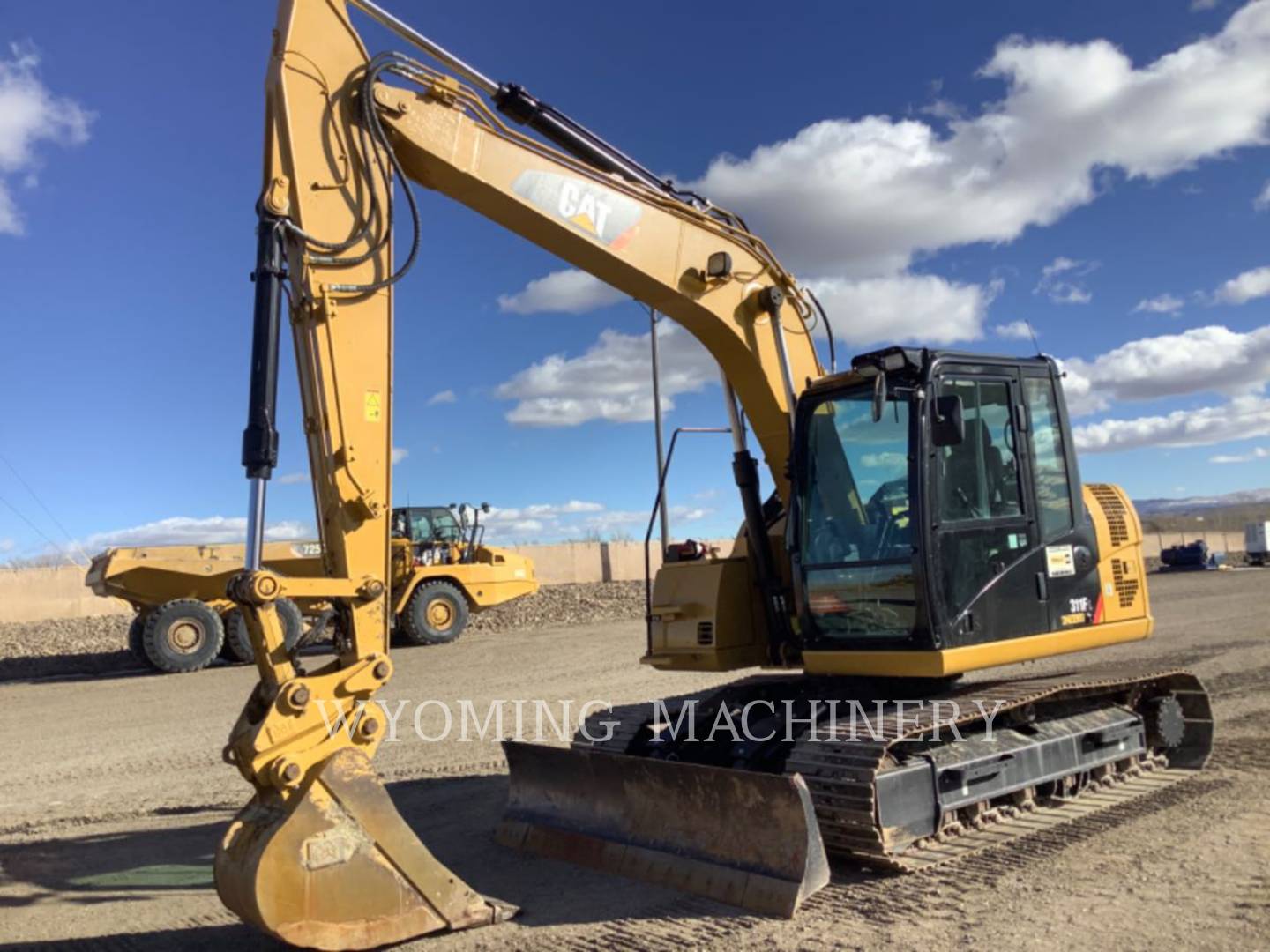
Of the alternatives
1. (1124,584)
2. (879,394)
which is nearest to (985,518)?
(879,394)

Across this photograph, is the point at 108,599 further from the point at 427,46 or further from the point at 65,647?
the point at 427,46

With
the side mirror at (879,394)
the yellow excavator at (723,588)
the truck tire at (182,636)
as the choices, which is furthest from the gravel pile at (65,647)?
the side mirror at (879,394)

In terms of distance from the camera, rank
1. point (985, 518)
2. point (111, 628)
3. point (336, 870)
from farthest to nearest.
→ point (111, 628)
point (985, 518)
point (336, 870)

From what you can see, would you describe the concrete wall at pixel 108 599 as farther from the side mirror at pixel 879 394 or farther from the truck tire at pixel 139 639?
the side mirror at pixel 879 394

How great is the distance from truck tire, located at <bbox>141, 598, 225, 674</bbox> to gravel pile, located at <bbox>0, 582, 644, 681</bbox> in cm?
243

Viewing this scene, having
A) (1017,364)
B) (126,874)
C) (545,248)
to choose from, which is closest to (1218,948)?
(1017,364)

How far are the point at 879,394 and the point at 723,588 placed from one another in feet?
5.22

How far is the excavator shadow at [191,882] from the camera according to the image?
5.13 m

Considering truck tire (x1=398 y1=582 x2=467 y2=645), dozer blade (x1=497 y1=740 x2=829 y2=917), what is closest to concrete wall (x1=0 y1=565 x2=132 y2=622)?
truck tire (x1=398 y1=582 x2=467 y2=645)

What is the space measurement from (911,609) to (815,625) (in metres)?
0.66

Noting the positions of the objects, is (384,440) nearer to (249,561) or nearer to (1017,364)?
(249,561)

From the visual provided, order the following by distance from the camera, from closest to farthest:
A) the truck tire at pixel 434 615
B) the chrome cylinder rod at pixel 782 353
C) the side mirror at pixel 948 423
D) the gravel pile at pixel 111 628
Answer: the side mirror at pixel 948 423, the chrome cylinder rod at pixel 782 353, the gravel pile at pixel 111 628, the truck tire at pixel 434 615

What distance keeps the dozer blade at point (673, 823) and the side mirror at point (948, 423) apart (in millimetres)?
1991

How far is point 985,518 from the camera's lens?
6.17 metres
